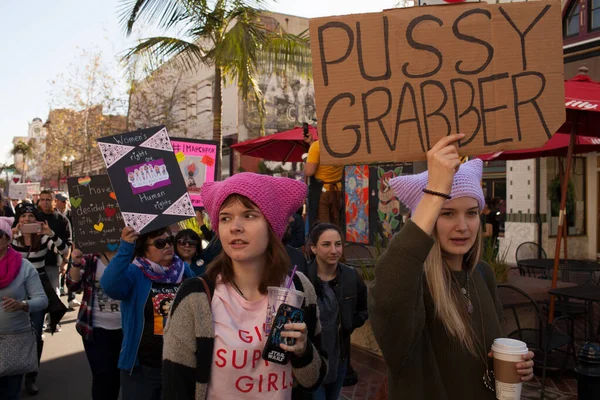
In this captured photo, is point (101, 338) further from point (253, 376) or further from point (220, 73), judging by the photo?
point (220, 73)

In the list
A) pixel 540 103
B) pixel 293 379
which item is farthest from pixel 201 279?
pixel 540 103

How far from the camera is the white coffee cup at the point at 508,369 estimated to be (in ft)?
5.98

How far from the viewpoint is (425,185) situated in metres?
1.91

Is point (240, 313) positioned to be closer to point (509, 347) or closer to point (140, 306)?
point (509, 347)

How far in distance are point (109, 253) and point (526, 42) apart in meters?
3.87

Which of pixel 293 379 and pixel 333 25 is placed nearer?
pixel 333 25

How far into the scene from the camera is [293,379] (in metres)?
2.29

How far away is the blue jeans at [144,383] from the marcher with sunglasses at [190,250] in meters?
1.54

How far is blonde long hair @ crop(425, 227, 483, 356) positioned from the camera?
1900 mm

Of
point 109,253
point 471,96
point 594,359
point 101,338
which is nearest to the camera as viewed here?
point 471,96

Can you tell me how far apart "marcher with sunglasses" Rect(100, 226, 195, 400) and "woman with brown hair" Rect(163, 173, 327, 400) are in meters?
1.51

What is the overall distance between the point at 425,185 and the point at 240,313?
0.93m

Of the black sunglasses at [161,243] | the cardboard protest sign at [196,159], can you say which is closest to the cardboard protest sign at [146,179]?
the black sunglasses at [161,243]

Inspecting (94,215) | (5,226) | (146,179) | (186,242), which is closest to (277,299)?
(146,179)
